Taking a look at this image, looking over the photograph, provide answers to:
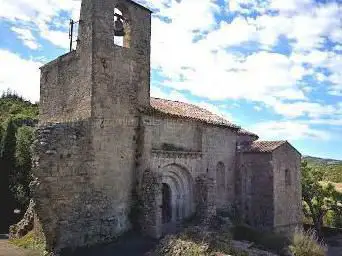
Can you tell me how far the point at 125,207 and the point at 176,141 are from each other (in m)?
4.60

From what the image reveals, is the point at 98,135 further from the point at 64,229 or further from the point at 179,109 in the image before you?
the point at 179,109

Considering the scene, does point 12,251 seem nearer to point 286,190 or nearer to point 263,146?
point 263,146

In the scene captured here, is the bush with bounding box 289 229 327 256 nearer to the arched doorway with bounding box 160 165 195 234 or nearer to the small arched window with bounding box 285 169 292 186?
the arched doorway with bounding box 160 165 195 234

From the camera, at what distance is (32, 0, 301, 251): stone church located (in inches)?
599

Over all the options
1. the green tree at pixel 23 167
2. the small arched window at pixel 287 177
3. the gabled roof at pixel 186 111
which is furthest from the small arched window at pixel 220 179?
the green tree at pixel 23 167

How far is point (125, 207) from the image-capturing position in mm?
17656

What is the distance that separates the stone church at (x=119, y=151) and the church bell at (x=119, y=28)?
0.16ft

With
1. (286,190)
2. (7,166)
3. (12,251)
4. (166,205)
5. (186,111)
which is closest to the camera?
(12,251)

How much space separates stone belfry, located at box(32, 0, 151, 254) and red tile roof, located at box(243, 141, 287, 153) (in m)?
8.41

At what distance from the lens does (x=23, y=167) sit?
2753 cm

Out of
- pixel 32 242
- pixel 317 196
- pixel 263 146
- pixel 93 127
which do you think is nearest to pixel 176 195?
pixel 93 127

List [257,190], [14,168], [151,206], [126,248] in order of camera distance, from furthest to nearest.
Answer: [14,168] < [257,190] < [151,206] < [126,248]

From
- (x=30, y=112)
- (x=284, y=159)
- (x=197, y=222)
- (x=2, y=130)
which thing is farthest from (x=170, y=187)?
(x=30, y=112)

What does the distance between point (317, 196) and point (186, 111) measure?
50.2 feet
